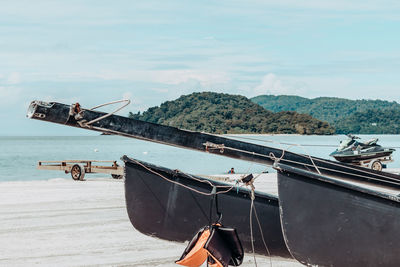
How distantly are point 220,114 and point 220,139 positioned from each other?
96073 mm

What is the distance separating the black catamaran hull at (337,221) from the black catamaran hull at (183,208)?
3.36ft

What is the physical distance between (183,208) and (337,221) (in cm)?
188

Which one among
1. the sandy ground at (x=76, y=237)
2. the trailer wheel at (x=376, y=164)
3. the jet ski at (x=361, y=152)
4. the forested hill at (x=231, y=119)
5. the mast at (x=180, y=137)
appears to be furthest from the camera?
the forested hill at (x=231, y=119)

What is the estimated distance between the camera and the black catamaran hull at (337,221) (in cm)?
504

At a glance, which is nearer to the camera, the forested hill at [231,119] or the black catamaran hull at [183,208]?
the black catamaran hull at [183,208]

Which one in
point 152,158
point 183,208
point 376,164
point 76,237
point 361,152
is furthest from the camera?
point 152,158

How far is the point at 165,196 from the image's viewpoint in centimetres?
606

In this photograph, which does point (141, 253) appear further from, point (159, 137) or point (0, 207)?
point (0, 207)

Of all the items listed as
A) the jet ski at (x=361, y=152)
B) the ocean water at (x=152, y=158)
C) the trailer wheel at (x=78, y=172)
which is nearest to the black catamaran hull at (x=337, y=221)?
the ocean water at (x=152, y=158)

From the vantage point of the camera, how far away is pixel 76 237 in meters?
7.77

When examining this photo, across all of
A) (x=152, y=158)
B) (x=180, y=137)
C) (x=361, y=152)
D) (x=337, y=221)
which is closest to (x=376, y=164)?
(x=361, y=152)

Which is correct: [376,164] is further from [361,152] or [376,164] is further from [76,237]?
[76,237]

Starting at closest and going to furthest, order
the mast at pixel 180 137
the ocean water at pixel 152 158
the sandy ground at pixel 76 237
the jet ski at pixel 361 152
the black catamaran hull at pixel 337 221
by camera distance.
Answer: the mast at pixel 180 137
the black catamaran hull at pixel 337 221
the sandy ground at pixel 76 237
the jet ski at pixel 361 152
the ocean water at pixel 152 158

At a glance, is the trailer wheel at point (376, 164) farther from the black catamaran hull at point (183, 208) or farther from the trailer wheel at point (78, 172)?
the black catamaran hull at point (183, 208)
